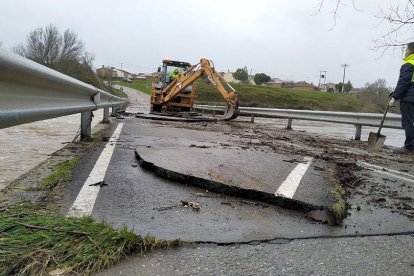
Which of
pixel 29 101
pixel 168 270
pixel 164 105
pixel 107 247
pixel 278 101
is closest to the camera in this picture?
pixel 168 270

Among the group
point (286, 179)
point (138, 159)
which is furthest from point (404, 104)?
point (138, 159)

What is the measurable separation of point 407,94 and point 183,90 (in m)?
10.1

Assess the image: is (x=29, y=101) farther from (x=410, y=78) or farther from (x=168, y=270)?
(x=410, y=78)

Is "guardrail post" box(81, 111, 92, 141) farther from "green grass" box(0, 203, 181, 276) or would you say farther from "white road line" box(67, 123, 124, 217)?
"green grass" box(0, 203, 181, 276)

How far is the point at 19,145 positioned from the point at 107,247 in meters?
3.72

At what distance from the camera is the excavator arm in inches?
589

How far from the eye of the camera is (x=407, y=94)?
7.74 metres

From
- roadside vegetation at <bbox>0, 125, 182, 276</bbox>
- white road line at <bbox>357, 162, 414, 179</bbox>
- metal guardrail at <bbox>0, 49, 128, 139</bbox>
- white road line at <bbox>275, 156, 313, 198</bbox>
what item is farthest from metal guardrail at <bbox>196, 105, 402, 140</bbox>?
roadside vegetation at <bbox>0, 125, 182, 276</bbox>

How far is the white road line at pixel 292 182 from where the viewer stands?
10.5ft

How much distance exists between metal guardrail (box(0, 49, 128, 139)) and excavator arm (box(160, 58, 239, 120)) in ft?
34.5

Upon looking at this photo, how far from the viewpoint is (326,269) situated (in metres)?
2.03

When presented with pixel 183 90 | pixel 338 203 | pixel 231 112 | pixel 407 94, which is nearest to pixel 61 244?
pixel 338 203

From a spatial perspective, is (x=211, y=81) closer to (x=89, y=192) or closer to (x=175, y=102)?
(x=175, y=102)

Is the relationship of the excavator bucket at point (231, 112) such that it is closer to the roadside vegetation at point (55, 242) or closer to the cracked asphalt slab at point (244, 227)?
the cracked asphalt slab at point (244, 227)
